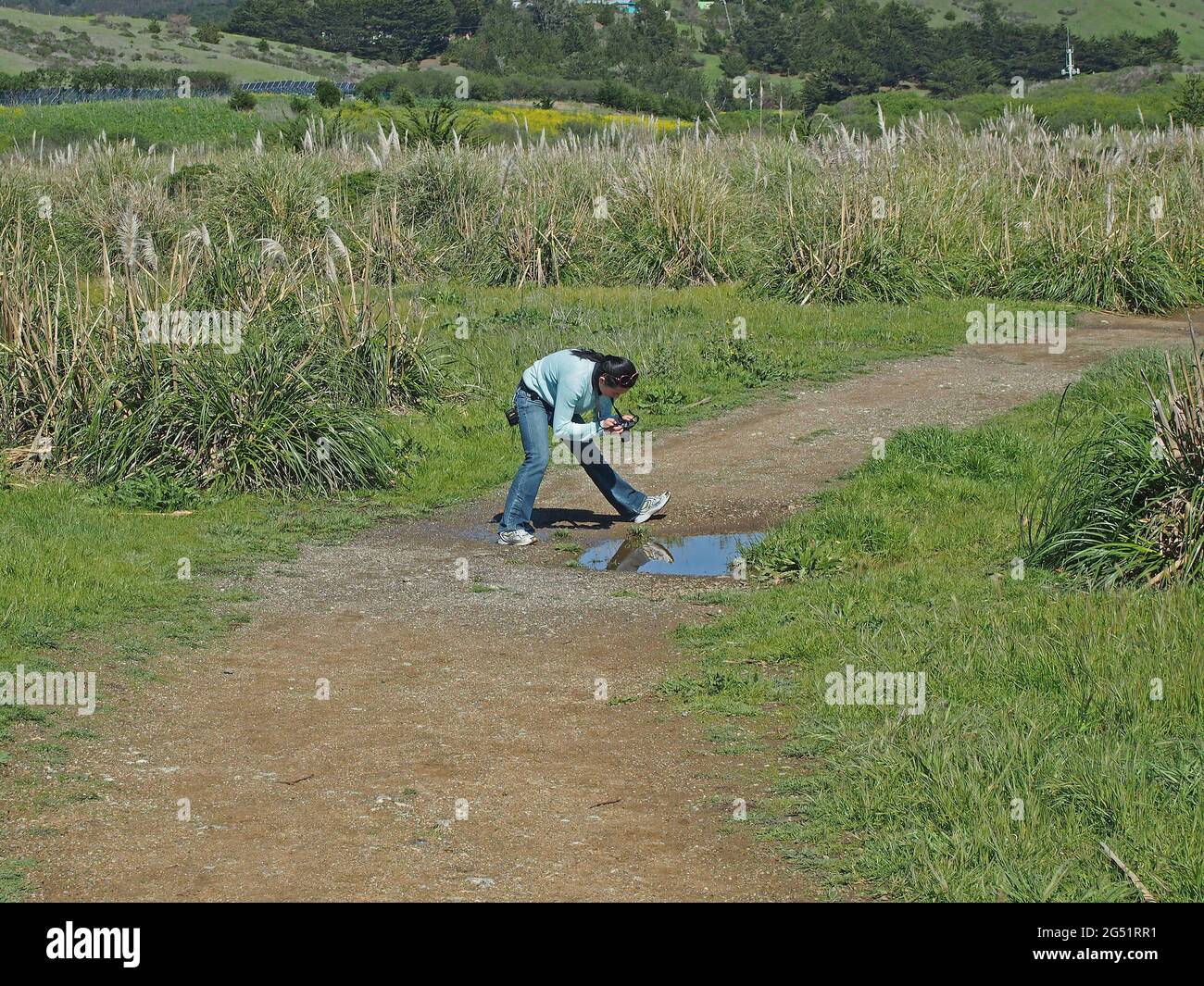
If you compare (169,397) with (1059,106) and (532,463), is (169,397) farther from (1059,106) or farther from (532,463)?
(1059,106)

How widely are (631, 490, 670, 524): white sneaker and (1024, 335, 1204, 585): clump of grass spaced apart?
2958 millimetres

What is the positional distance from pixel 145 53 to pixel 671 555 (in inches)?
3976

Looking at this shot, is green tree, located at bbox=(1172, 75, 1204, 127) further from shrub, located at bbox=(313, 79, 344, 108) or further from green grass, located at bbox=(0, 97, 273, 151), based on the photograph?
green grass, located at bbox=(0, 97, 273, 151)

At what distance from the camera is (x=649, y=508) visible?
11.1m

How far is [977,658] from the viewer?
720 centimetres

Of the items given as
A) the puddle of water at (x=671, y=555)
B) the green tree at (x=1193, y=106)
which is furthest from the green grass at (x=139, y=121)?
the puddle of water at (x=671, y=555)

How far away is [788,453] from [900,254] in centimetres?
818

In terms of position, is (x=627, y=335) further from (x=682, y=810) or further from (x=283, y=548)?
(x=682, y=810)

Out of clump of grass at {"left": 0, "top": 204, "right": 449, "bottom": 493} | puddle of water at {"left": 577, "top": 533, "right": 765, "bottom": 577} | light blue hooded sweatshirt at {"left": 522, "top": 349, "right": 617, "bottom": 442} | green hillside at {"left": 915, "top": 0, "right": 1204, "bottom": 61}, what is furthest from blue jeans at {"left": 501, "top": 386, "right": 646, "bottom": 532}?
green hillside at {"left": 915, "top": 0, "right": 1204, "bottom": 61}

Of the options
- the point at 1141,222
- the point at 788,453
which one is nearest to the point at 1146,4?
the point at 1141,222

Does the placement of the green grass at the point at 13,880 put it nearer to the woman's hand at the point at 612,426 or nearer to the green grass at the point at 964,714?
the green grass at the point at 964,714

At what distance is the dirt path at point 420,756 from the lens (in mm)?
5445

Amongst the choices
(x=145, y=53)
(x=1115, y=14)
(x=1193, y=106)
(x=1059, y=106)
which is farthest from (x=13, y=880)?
(x=1115, y=14)

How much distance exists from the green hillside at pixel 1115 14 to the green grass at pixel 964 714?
112 meters
